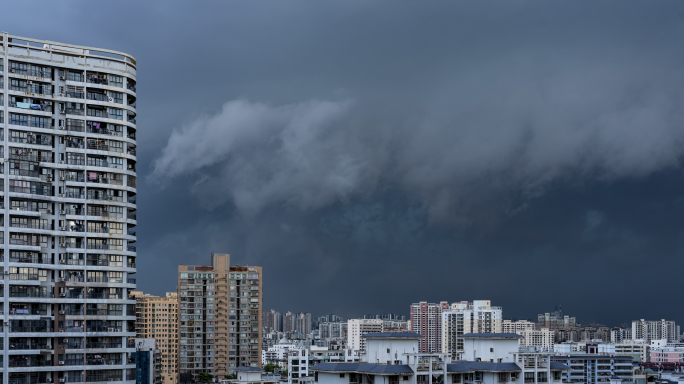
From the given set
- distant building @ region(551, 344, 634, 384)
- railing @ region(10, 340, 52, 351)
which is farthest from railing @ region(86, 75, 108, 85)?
distant building @ region(551, 344, 634, 384)

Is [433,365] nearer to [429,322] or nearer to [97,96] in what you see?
[97,96]

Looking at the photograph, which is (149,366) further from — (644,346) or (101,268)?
(644,346)

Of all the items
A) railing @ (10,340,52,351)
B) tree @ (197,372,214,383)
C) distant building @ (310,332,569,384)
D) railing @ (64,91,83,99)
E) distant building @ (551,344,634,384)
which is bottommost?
tree @ (197,372,214,383)

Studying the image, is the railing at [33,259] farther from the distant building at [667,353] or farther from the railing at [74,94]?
the distant building at [667,353]

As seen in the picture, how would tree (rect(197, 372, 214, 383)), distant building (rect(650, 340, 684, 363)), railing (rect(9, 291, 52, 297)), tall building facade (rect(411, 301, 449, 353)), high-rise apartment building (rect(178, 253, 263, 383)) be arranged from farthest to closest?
tall building facade (rect(411, 301, 449, 353))
distant building (rect(650, 340, 684, 363))
high-rise apartment building (rect(178, 253, 263, 383))
tree (rect(197, 372, 214, 383))
railing (rect(9, 291, 52, 297))

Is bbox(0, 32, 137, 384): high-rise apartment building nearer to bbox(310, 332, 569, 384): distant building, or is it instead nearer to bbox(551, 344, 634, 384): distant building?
bbox(310, 332, 569, 384): distant building

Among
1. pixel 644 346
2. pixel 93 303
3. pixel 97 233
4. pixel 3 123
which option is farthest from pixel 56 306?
pixel 644 346

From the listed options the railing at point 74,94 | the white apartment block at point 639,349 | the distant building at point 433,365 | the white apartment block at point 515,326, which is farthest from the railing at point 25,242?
the white apartment block at point 515,326
